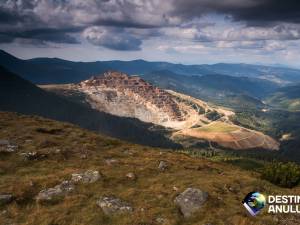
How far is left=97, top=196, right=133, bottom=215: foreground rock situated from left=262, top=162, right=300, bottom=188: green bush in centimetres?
2954

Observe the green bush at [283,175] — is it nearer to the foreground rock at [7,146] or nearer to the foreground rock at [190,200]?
the foreground rock at [190,200]

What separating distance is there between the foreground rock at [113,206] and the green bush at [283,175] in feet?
96.9

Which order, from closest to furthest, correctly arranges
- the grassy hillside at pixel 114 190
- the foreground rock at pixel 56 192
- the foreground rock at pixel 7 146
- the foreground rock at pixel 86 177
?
the grassy hillside at pixel 114 190 < the foreground rock at pixel 56 192 < the foreground rock at pixel 86 177 < the foreground rock at pixel 7 146

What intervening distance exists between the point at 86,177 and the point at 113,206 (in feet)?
30.9

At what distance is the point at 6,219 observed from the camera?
32.8 metres

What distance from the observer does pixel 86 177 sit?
43.4 metres

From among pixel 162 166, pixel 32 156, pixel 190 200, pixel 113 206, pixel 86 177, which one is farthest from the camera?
pixel 32 156

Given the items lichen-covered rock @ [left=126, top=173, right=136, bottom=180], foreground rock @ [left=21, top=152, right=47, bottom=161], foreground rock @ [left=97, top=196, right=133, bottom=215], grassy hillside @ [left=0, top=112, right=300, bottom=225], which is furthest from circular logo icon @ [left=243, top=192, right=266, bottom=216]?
foreground rock @ [left=21, top=152, right=47, bottom=161]

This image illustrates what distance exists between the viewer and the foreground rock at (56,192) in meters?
37.4

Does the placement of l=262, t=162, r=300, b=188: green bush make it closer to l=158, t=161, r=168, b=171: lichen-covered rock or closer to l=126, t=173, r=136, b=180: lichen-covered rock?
l=158, t=161, r=168, b=171: lichen-covered rock

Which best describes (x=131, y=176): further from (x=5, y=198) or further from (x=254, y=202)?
(x=254, y=202)

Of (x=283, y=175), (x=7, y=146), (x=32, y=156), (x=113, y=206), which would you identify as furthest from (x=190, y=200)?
(x=7, y=146)

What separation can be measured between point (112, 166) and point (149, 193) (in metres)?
14.3

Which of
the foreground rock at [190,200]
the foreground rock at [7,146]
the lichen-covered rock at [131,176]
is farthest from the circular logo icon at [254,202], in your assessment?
the foreground rock at [7,146]
